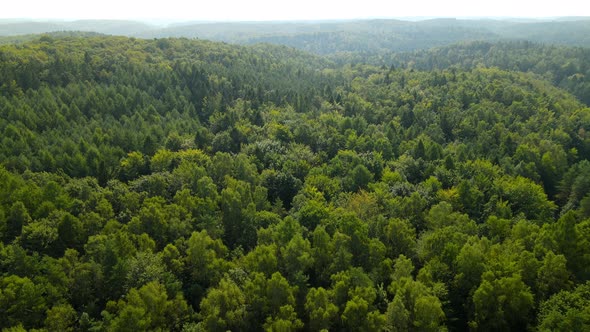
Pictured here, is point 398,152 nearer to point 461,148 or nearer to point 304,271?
point 461,148

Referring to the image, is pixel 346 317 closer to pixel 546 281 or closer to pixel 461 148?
pixel 546 281

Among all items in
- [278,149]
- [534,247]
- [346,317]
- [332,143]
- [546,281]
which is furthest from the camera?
[332,143]

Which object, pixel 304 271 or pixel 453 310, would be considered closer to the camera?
pixel 453 310

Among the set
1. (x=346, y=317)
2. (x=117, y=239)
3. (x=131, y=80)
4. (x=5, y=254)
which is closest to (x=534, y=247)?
(x=346, y=317)

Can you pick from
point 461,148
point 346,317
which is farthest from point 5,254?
point 461,148

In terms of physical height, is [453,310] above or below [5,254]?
below

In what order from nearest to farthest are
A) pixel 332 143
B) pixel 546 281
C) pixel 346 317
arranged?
pixel 346 317 < pixel 546 281 < pixel 332 143

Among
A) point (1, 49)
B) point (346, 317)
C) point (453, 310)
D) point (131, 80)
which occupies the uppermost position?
point (1, 49)
